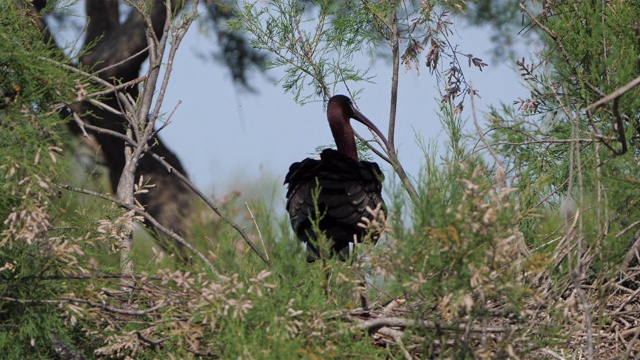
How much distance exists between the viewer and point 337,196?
4.64m

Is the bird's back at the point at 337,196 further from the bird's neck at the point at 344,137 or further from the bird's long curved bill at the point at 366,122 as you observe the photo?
the bird's long curved bill at the point at 366,122

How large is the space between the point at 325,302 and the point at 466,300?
2.14 feet

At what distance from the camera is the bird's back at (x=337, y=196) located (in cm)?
464

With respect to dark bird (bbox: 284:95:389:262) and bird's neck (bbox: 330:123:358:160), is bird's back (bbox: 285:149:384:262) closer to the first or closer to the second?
dark bird (bbox: 284:95:389:262)

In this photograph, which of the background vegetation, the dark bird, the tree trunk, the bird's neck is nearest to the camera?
the background vegetation

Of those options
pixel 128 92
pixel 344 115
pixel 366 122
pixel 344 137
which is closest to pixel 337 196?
pixel 344 137

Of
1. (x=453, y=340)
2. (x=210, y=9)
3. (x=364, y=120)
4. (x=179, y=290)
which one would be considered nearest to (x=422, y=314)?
(x=453, y=340)

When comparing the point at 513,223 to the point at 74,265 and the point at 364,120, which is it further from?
the point at 364,120

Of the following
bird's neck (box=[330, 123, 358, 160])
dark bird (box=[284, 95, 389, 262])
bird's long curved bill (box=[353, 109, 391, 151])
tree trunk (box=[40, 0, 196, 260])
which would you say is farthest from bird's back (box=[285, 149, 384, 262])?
tree trunk (box=[40, 0, 196, 260])

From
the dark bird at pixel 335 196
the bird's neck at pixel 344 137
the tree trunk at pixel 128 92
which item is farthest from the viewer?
the tree trunk at pixel 128 92

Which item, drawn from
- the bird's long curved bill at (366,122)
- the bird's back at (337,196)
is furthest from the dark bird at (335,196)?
the bird's long curved bill at (366,122)

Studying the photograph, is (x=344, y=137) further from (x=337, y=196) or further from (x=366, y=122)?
(x=337, y=196)

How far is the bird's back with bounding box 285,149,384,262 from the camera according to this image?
4641 millimetres

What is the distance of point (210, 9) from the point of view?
10094 mm
